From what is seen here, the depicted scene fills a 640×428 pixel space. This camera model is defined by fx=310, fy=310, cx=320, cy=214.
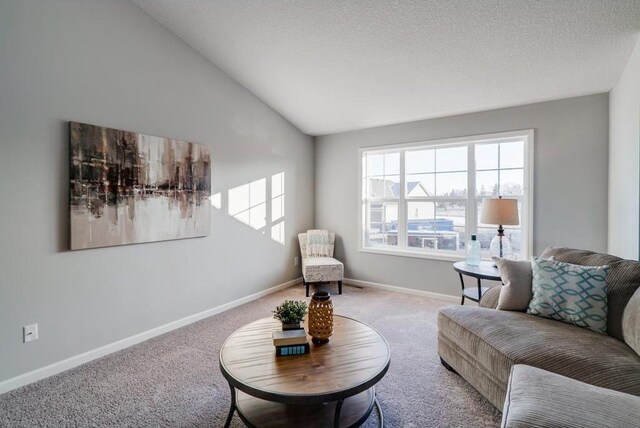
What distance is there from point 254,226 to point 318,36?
2289mm

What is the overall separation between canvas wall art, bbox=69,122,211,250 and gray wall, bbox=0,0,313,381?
85mm

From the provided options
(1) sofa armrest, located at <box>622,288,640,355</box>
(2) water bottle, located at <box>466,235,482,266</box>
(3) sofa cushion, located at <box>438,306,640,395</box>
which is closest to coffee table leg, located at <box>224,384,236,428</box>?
(3) sofa cushion, located at <box>438,306,640,395</box>

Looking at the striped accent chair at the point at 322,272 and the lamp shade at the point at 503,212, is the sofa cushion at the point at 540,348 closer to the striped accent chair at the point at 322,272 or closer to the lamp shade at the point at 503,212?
the lamp shade at the point at 503,212

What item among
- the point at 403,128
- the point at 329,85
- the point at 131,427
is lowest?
the point at 131,427

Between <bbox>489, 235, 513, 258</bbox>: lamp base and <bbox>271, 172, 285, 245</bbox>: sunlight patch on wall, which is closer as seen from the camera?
<bbox>489, 235, 513, 258</bbox>: lamp base

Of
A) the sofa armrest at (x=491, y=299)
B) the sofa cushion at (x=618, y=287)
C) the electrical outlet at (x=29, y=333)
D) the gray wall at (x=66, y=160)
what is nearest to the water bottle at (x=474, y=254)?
the sofa armrest at (x=491, y=299)

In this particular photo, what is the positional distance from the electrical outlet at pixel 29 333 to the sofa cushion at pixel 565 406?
288 centimetres

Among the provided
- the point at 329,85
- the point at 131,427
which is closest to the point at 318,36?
the point at 329,85

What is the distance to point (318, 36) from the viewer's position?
9.14 ft

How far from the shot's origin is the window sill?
3.83 m

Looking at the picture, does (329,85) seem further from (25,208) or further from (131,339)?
(131,339)

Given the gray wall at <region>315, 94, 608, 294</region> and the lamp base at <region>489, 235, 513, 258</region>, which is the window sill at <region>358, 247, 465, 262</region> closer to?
the gray wall at <region>315, 94, 608, 294</region>

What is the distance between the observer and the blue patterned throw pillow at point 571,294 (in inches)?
73.5

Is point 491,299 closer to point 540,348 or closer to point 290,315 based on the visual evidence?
point 540,348
